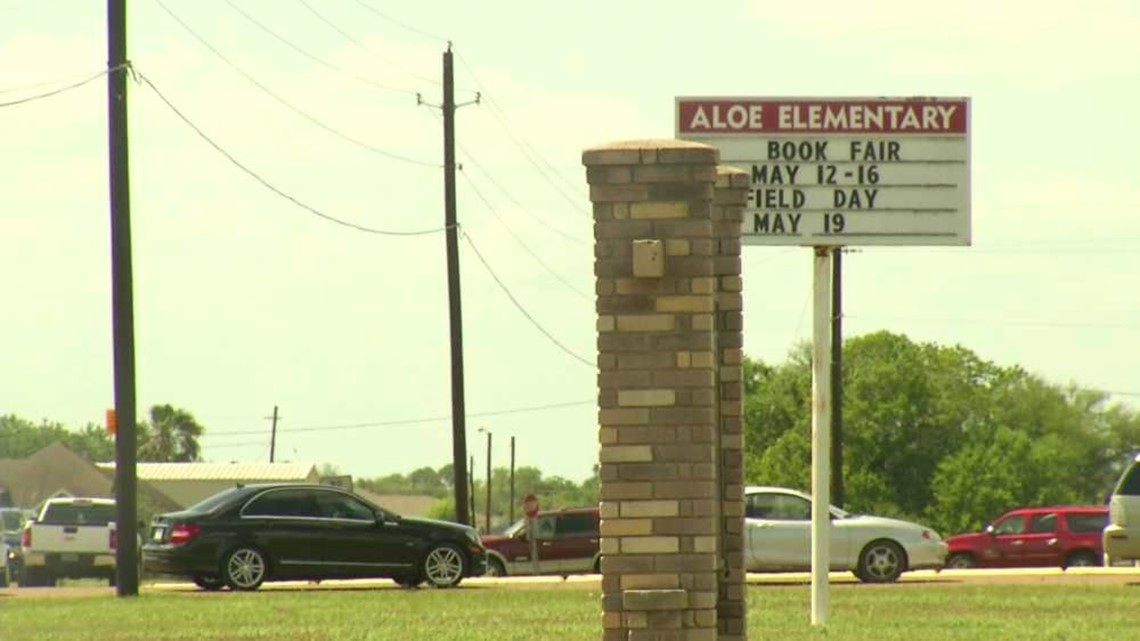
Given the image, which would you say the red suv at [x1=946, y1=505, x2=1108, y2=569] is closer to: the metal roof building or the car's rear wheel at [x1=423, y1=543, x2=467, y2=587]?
the car's rear wheel at [x1=423, y1=543, x2=467, y2=587]

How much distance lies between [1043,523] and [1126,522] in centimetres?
1365

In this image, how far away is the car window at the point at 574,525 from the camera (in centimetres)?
4266

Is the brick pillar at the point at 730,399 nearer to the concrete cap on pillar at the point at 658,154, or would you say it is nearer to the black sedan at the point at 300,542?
the concrete cap on pillar at the point at 658,154

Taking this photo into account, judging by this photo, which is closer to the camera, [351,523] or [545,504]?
[351,523]

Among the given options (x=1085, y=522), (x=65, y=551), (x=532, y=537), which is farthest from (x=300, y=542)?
(x=1085, y=522)

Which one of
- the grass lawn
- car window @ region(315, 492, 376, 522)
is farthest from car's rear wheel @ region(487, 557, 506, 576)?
the grass lawn

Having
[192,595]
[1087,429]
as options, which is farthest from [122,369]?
[1087,429]

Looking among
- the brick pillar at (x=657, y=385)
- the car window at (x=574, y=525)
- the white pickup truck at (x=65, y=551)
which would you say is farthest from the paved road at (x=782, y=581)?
the brick pillar at (x=657, y=385)

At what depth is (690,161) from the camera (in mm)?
12406

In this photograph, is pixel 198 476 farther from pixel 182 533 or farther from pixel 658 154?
pixel 658 154

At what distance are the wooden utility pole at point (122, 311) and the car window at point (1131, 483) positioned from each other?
1255cm

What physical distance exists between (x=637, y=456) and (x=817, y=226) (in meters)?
9.44

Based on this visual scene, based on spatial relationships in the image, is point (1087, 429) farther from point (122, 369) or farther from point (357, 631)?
point (357, 631)

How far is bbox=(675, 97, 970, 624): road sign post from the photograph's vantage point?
21.4m
